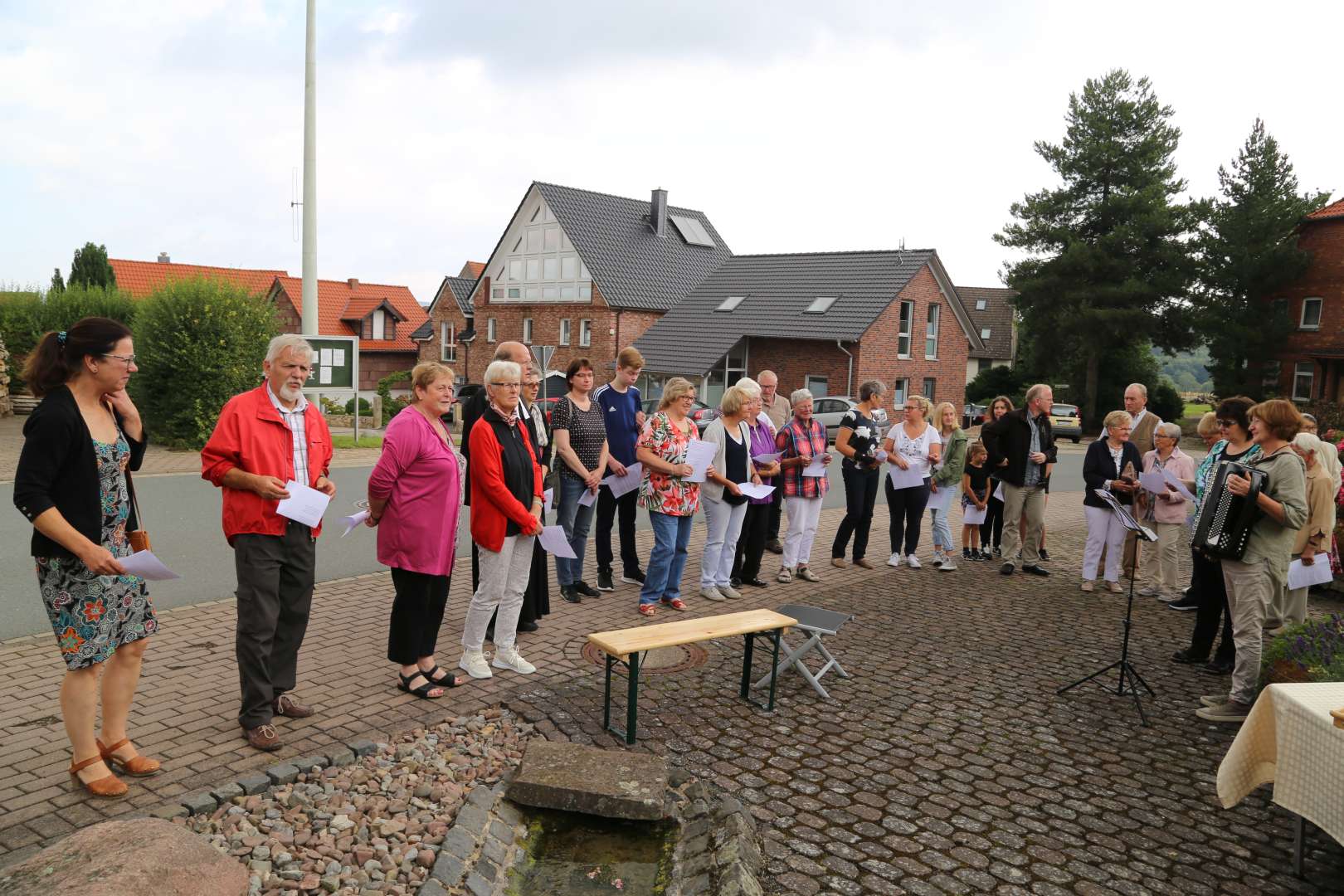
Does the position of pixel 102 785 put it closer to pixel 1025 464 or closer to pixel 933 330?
pixel 1025 464

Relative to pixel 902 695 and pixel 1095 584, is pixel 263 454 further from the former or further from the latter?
pixel 1095 584

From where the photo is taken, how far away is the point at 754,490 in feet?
26.8

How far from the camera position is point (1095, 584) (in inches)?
376

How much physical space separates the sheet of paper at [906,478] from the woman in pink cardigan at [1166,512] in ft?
6.75

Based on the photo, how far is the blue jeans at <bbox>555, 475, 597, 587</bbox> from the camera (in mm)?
7887

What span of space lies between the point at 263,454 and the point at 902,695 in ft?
13.1

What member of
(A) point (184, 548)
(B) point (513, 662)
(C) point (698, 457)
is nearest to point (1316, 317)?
(C) point (698, 457)

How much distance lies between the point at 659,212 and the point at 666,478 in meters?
39.8

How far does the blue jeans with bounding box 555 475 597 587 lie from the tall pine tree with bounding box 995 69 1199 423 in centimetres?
3739

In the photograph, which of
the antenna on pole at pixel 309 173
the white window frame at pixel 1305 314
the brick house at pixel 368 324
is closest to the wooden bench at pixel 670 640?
the antenna on pole at pixel 309 173

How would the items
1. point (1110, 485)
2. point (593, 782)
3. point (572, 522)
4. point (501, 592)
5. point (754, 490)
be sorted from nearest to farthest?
point (593, 782), point (501, 592), point (572, 522), point (754, 490), point (1110, 485)

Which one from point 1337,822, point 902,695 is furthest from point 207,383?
point 1337,822

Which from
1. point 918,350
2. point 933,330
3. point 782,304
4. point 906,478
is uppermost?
point 782,304

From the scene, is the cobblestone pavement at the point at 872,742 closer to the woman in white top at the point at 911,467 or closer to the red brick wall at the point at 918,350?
the woman in white top at the point at 911,467
